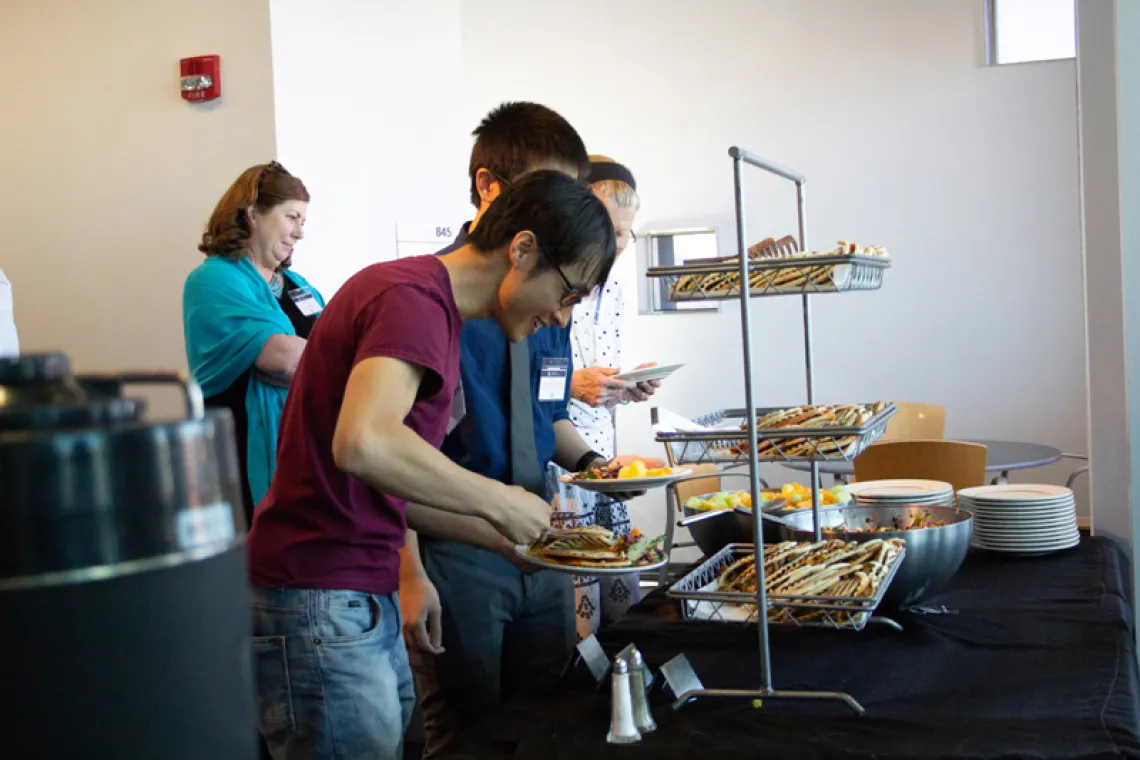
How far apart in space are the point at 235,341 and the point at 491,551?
1.07m

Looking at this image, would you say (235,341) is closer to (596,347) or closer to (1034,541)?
(596,347)

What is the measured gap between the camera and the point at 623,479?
1.80 metres

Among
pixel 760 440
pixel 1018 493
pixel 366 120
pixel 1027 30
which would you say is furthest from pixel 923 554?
pixel 1027 30

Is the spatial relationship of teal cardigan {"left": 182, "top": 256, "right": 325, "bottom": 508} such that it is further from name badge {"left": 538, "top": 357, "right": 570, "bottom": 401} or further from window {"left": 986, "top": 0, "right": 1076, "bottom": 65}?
window {"left": 986, "top": 0, "right": 1076, "bottom": 65}

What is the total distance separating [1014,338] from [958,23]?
1635 millimetres

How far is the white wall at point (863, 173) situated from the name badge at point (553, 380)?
11.9 ft

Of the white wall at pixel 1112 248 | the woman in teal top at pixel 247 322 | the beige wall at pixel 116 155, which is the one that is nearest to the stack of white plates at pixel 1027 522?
the white wall at pixel 1112 248

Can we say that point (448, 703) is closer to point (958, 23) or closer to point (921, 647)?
point (921, 647)

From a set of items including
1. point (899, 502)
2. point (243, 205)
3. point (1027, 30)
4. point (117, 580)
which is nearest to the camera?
point (117, 580)

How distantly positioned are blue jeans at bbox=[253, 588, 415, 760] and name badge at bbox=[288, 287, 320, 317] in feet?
5.47

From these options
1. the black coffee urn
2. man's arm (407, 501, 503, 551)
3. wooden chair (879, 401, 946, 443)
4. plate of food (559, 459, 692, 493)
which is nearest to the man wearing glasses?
man's arm (407, 501, 503, 551)

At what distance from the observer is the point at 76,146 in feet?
11.5

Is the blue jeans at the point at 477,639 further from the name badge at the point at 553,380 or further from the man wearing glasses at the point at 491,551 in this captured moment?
the name badge at the point at 553,380

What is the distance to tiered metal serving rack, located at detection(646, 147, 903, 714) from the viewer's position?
1.34 meters
